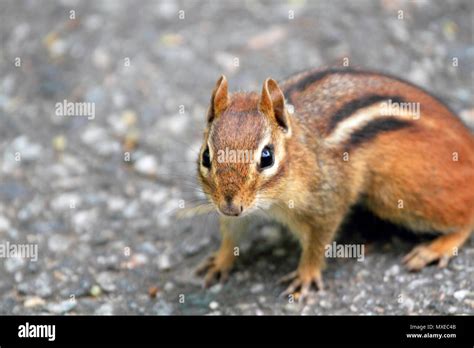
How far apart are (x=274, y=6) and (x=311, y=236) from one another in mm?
3312

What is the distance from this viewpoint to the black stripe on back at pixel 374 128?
16.8 feet

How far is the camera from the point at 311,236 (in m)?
5.06

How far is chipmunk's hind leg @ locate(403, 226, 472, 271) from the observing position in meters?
5.16

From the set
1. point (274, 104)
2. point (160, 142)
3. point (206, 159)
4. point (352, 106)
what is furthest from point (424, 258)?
point (160, 142)

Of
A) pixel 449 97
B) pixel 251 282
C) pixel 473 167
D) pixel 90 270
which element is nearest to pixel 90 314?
pixel 90 270

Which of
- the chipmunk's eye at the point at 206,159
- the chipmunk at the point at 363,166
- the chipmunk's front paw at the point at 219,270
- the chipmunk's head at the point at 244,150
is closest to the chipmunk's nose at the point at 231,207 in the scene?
the chipmunk's head at the point at 244,150

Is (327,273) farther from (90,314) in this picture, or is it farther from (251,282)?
(90,314)

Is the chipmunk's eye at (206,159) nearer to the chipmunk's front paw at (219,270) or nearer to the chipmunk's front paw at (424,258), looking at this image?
the chipmunk's front paw at (219,270)

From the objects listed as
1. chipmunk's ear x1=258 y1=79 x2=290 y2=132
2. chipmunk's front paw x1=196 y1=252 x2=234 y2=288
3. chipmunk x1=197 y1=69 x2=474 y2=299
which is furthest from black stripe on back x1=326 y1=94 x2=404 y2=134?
chipmunk's front paw x1=196 y1=252 x2=234 y2=288

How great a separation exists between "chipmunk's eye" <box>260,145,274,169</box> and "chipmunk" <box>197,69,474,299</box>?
0.23 metres

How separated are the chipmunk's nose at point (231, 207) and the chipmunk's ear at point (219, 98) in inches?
24.0

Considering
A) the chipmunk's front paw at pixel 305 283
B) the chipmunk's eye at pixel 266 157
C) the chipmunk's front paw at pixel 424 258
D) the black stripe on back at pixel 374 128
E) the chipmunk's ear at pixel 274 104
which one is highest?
the chipmunk's ear at pixel 274 104

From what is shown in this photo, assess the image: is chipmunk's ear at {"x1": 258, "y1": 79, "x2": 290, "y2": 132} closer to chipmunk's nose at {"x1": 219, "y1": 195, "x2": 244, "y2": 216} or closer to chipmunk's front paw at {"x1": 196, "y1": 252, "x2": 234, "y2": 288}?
chipmunk's nose at {"x1": 219, "y1": 195, "x2": 244, "y2": 216}

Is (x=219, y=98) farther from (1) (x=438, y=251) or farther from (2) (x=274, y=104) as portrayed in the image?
(1) (x=438, y=251)
